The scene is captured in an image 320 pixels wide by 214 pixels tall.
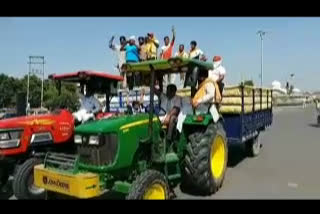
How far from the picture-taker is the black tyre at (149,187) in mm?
A: 5715

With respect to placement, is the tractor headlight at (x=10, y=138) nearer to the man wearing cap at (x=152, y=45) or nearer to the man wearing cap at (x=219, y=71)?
the man wearing cap at (x=219, y=71)

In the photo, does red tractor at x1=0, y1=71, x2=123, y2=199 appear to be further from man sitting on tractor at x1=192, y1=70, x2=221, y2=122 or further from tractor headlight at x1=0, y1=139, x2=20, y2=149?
man sitting on tractor at x1=192, y1=70, x2=221, y2=122

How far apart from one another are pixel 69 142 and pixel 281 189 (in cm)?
396

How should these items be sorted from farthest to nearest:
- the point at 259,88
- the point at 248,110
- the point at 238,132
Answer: the point at 259,88 < the point at 248,110 < the point at 238,132

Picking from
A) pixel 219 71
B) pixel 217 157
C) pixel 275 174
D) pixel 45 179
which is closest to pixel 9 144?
pixel 45 179

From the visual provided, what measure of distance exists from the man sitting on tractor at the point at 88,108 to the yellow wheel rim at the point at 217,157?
2248 mm

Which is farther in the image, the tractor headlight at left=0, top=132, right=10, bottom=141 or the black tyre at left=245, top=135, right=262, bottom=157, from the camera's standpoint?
the black tyre at left=245, top=135, right=262, bottom=157

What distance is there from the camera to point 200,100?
7809mm

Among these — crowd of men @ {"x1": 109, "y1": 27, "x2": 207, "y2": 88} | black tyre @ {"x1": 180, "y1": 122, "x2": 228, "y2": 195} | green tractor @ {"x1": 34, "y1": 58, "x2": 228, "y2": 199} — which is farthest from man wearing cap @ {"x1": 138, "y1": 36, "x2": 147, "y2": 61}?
black tyre @ {"x1": 180, "y1": 122, "x2": 228, "y2": 195}

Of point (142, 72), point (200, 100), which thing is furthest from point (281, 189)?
point (142, 72)

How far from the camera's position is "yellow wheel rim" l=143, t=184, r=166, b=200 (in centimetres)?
590

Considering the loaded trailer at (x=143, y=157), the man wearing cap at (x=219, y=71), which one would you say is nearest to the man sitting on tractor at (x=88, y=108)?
the loaded trailer at (x=143, y=157)
